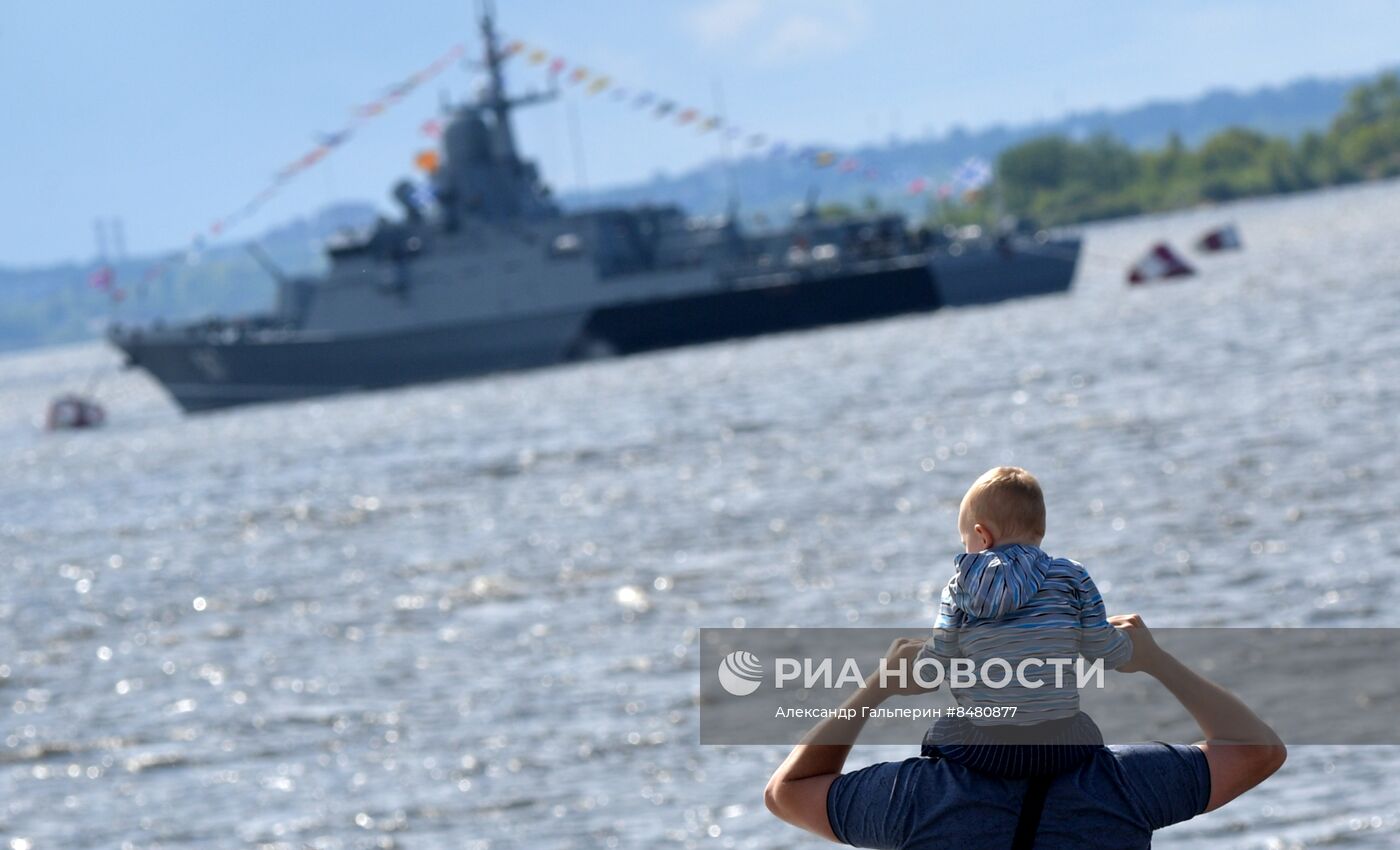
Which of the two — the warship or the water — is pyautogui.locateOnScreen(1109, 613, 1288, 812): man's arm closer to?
the water

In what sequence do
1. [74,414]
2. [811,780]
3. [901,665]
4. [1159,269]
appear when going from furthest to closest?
[1159,269] → [74,414] → [811,780] → [901,665]

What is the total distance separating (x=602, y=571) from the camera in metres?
22.6

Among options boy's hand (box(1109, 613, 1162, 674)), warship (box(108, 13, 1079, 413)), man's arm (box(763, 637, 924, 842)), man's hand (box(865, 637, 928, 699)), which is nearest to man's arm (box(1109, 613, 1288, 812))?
boy's hand (box(1109, 613, 1162, 674))

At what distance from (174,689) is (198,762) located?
11.8 feet

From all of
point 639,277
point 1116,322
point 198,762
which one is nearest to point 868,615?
point 198,762

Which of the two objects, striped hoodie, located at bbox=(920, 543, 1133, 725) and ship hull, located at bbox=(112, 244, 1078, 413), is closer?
striped hoodie, located at bbox=(920, 543, 1133, 725)

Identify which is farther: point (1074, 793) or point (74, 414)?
point (74, 414)

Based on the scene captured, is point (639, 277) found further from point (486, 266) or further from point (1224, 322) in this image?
point (1224, 322)

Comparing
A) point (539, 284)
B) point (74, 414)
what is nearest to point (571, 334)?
point (539, 284)

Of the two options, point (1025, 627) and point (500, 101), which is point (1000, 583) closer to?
point (1025, 627)

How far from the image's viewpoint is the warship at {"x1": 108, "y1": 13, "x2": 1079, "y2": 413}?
66.4 metres

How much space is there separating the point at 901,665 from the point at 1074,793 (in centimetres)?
36

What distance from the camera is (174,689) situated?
18344 millimetres

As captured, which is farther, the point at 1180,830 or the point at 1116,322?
the point at 1116,322
